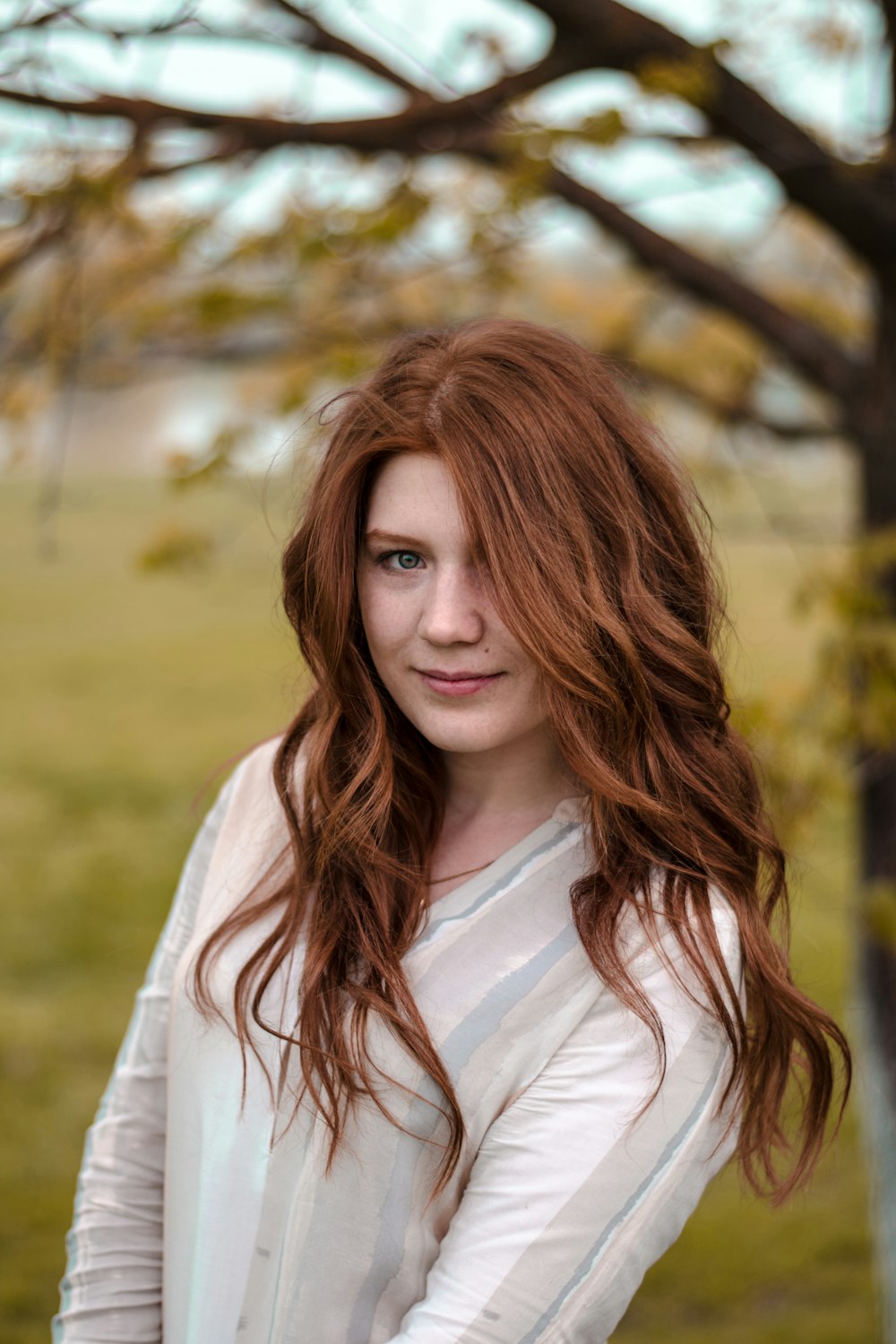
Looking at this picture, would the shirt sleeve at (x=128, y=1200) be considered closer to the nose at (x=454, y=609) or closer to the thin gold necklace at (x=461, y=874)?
the thin gold necklace at (x=461, y=874)

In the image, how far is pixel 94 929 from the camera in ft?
26.4

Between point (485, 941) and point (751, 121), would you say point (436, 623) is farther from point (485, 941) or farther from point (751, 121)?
point (751, 121)

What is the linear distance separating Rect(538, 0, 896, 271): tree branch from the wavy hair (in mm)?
1416

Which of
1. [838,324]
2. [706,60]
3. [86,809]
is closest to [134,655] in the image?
[86,809]

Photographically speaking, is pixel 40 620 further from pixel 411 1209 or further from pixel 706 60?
pixel 411 1209

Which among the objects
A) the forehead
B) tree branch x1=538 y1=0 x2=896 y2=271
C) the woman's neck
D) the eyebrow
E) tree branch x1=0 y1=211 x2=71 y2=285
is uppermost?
tree branch x1=538 y1=0 x2=896 y2=271

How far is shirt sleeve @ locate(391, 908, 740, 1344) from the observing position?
125cm

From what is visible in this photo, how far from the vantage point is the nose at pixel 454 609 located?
A: 1354mm

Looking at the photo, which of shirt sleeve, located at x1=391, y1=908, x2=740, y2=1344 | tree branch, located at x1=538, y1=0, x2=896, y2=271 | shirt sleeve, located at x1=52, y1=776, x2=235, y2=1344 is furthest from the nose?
tree branch, located at x1=538, y1=0, x2=896, y2=271

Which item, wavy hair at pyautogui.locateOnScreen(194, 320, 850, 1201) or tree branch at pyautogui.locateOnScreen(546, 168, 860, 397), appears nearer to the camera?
wavy hair at pyautogui.locateOnScreen(194, 320, 850, 1201)

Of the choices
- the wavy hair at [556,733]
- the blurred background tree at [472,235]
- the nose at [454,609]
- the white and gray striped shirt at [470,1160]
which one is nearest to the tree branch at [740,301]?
the blurred background tree at [472,235]

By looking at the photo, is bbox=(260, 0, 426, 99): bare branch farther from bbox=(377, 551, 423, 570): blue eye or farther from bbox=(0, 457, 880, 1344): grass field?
bbox=(377, 551, 423, 570): blue eye

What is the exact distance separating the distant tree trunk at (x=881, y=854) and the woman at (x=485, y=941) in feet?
6.84

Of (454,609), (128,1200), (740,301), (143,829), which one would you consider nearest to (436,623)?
(454,609)
